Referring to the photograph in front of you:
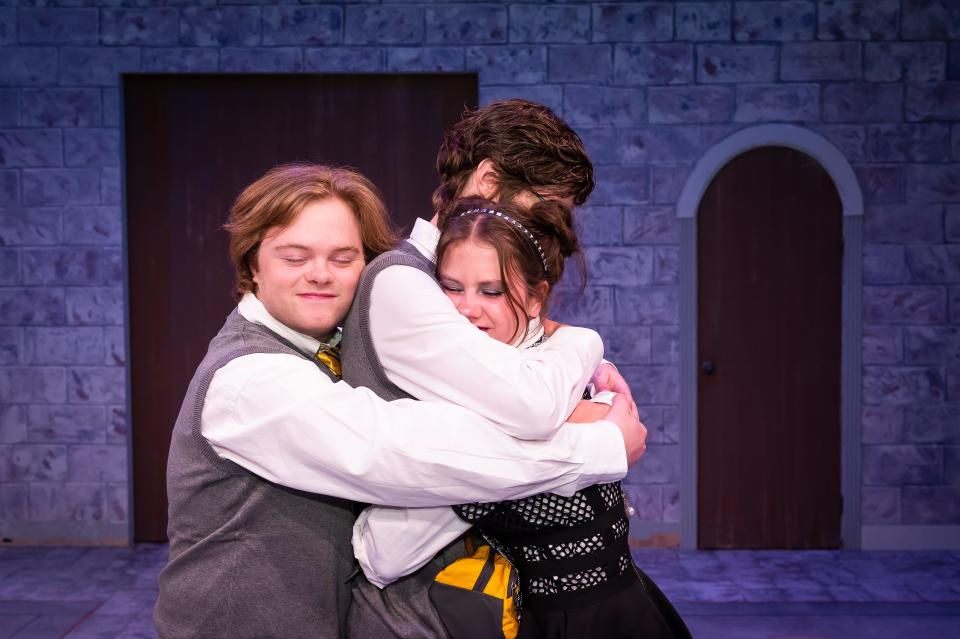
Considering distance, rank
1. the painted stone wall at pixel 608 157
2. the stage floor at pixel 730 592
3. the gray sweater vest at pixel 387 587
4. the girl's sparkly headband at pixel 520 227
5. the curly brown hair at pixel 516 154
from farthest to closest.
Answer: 1. the painted stone wall at pixel 608 157
2. the stage floor at pixel 730 592
3. the curly brown hair at pixel 516 154
4. the girl's sparkly headband at pixel 520 227
5. the gray sweater vest at pixel 387 587

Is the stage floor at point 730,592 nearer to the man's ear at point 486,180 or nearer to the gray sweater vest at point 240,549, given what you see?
the gray sweater vest at point 240,549

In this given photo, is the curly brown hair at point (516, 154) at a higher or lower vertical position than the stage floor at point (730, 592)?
higher

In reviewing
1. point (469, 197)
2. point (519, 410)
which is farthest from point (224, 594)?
point (469, 197)

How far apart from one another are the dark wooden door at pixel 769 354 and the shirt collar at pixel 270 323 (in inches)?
124

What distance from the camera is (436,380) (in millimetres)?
1380

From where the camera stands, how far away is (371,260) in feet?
5.30

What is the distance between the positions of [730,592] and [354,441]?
118 inches

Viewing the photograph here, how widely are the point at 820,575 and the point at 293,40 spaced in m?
3.71

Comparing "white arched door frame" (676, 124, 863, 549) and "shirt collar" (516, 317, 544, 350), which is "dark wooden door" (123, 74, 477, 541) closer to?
"white arched door frame" (676, 124, 863, 549)

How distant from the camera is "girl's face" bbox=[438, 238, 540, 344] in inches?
59.7

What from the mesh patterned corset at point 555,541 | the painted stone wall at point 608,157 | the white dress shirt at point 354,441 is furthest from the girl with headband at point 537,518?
the painted stone wall at point 608,157

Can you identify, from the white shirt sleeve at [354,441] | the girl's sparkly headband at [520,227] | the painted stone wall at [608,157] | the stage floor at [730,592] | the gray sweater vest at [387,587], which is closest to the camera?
the white shirt sleeve at [354,441]

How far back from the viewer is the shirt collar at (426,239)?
1584mm

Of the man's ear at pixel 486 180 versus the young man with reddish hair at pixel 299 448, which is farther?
the man's ear at pixel 486 180
